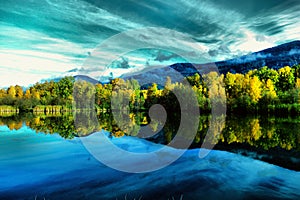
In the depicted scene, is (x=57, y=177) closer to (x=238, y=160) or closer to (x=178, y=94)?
(x=238, y=160)

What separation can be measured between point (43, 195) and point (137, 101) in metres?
66.3

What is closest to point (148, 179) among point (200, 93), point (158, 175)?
point (158, 175)

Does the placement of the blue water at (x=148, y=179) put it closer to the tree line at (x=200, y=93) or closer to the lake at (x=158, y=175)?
the lake at (x=158, y=175)

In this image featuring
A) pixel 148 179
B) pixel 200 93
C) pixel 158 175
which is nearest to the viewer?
pixel 148 179

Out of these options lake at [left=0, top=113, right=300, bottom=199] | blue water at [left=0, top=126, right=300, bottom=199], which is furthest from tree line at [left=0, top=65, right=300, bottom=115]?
blue water at [left=0, top=126, right=300, bottom=199]

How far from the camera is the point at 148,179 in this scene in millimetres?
8734

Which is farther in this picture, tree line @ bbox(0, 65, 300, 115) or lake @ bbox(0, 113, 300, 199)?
tree line @ bbox(0, 65, 300, 115)

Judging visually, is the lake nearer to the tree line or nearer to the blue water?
the blue water

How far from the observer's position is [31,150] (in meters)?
14.4

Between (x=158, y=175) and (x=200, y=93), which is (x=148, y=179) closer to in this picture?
(x=158, y=175)

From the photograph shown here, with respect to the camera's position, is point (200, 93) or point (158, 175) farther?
point (200, 93)

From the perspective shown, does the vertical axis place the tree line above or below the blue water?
above

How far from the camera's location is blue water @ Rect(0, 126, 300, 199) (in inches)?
287

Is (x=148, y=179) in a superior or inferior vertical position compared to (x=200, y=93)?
inferior
